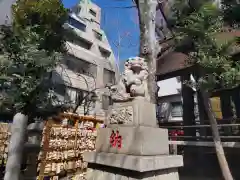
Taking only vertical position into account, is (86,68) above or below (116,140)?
above

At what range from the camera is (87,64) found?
58.5 feet

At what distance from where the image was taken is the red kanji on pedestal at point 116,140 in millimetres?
3771

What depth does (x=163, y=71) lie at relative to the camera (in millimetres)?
11695

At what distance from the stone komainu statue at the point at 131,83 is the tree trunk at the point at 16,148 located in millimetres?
4652

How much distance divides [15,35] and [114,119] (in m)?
5.58

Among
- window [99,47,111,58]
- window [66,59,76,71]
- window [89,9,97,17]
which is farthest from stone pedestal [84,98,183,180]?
window [89,9,97,17]

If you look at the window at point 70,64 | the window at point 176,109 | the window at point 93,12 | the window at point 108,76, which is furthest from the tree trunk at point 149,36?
the window at point 176,109

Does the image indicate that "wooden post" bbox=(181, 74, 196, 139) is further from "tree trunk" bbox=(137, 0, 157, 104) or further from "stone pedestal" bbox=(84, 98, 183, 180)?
"stone pedestal" bbox=(84, 98, 183, 180)

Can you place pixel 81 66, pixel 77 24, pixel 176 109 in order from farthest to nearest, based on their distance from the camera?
pixel 176 109 < pixel 77 24 < pixel 81 66

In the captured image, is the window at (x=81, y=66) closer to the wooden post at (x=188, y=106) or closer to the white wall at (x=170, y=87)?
the wooden post at (x=188, y=106)

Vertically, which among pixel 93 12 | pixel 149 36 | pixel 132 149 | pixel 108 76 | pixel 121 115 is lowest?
pixel 132 149

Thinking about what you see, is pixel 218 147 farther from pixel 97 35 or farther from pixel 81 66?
pixel 97 35

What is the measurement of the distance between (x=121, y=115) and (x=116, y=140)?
20.5 inches

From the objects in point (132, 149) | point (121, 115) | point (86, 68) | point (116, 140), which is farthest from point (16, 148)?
point (86, 68)
